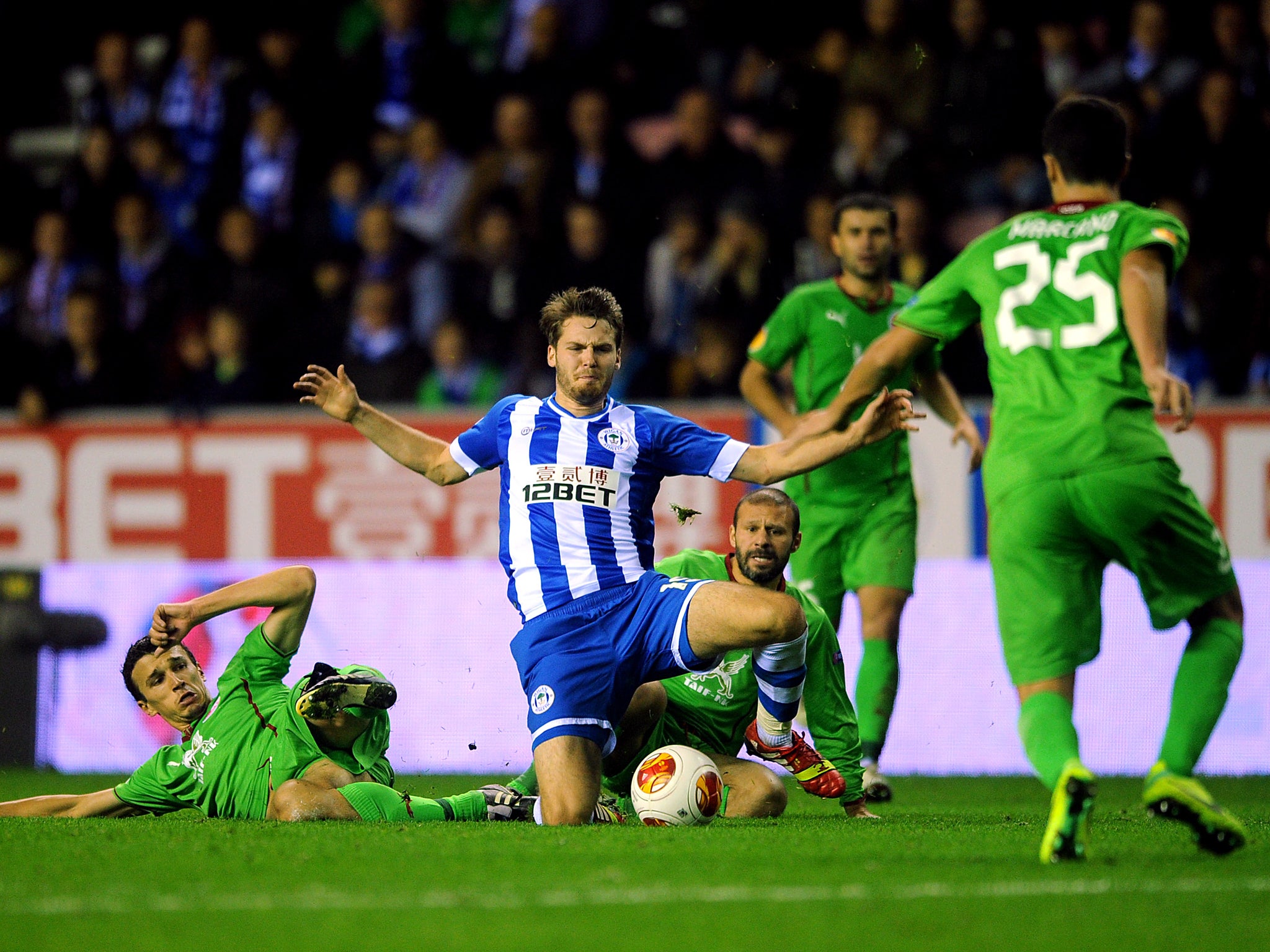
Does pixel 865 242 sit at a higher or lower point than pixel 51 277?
lower

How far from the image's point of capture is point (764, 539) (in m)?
5.76

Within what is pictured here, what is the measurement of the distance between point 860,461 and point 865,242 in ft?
3.04

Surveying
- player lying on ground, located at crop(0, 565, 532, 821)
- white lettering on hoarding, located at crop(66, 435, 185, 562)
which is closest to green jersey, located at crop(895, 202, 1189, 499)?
player lying on ground, located at crop(0, 565, 532, 821)

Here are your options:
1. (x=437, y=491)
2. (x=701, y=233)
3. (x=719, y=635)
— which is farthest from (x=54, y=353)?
(x=719, y=635)

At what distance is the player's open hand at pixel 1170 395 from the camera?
13.0 ft

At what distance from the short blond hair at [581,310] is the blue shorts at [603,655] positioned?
0.89m

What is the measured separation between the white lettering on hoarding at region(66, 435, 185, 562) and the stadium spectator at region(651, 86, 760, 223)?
352 cm

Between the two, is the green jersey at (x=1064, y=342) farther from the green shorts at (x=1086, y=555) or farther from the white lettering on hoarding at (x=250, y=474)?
the white lettering on hoarding at (x=250, y=474)

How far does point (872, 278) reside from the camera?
7125mm

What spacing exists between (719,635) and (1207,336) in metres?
5.06

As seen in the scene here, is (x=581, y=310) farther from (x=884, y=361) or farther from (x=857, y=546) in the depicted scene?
(x=857, y=546)

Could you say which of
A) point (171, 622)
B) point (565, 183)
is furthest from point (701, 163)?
point (171, 622)

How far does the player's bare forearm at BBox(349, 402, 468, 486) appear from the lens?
580 cm

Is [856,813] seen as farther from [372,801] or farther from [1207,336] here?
[1207,336]
